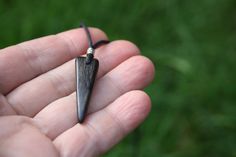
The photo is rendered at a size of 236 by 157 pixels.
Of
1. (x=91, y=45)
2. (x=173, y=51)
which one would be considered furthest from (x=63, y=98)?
(x=173, y=51)

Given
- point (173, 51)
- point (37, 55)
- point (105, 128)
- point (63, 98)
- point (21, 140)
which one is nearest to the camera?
point (21, 140)

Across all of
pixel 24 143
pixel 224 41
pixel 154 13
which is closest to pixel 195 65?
pixel 224 41

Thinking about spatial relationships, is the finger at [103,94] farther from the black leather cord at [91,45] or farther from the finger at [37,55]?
the finger at [37,55]

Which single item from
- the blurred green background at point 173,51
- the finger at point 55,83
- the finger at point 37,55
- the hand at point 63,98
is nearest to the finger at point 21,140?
the hand at point 63,98

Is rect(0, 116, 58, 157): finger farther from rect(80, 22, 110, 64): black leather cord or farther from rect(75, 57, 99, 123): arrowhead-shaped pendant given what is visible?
rect(80, 22, 110, 64): black leather cord

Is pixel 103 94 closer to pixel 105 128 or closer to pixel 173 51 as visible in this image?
→ pixel 105 128

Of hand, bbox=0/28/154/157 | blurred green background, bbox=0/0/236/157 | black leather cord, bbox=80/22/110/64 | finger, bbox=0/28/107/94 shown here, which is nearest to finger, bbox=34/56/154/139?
hand, bbox=0/28/154/157

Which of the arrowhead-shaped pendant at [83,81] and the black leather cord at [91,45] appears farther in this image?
the black leather cord at [91,45]
